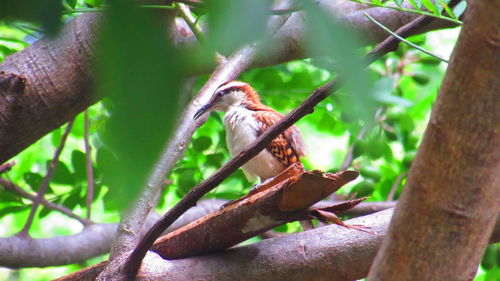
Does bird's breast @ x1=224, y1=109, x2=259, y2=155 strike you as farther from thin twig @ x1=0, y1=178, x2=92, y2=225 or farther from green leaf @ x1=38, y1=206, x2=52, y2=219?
green leaf @ x1=38, y1=206, x2=52, y2=219

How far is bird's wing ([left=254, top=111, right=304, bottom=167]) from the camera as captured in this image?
3.40 metres

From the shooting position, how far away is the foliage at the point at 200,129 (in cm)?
50

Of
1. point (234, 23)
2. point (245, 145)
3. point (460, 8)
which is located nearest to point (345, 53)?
point (234, 23)

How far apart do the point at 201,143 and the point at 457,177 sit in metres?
2.55

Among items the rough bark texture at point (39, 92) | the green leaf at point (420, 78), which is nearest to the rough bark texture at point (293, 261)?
the rough bark texture at point (39, 92)

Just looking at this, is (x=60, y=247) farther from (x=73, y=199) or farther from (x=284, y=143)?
(x=284, y=143)

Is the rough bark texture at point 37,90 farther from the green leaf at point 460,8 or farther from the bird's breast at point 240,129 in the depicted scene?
the green leaf at point 460,8

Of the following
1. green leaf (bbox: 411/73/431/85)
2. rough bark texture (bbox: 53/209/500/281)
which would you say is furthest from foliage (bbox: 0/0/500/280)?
rough bark texture (bbox: 53/209/500/281)

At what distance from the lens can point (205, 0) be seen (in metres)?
0.57

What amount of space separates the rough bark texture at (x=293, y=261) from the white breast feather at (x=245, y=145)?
1.20 meters

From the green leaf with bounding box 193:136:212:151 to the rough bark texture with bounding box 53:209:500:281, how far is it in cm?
146

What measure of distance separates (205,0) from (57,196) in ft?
10.3

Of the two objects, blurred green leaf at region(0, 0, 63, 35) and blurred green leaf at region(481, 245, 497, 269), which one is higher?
blurred green leaf at region(0, 0, 63, 35)

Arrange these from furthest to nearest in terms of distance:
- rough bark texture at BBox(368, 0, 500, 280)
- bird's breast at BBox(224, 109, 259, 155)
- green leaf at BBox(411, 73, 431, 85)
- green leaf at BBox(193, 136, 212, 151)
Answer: green leaf at BBox(411, 73, 431, 85) < green leaf at BBox(193, 136, 212, 151) < bird's breast at BBox(224, 109, 259, 155) < rough bark texture at BBox(368, 0, 500, 280)
